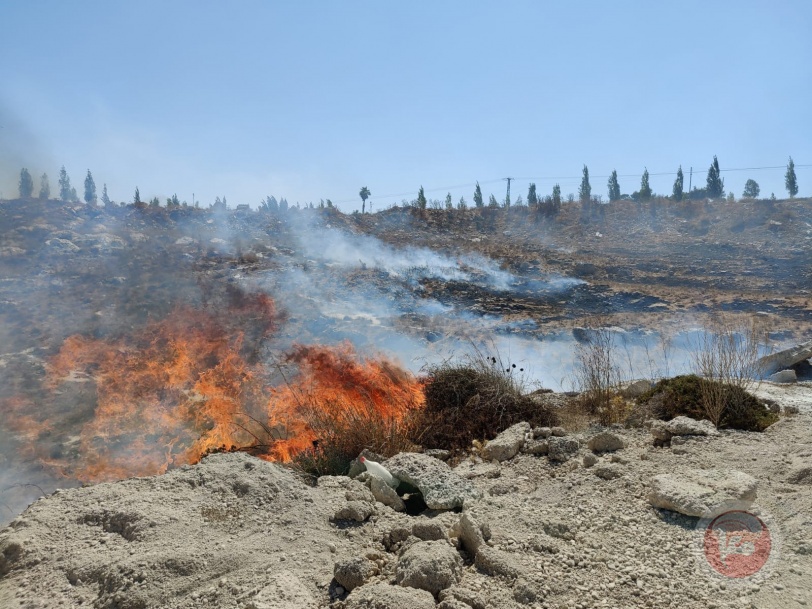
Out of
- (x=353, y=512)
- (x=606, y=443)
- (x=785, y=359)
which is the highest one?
(x=353, y=512)

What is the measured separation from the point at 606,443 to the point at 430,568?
2.94m

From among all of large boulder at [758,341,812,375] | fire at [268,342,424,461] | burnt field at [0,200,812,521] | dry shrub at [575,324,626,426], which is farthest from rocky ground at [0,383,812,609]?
large boulder at [758,341,812,375]

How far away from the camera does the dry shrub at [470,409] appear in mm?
6570

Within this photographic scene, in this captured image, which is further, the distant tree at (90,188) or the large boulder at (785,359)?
the distant tree at (90,188)

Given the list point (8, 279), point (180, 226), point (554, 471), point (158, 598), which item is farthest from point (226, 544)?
point (180, 226)

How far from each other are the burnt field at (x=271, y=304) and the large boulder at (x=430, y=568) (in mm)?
3966

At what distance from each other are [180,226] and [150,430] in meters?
13.5

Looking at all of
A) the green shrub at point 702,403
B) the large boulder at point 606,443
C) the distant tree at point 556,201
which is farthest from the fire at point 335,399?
the distant tree at point 556,201

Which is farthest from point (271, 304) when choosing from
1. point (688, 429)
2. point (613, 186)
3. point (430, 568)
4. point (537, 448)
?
point (613, 186)

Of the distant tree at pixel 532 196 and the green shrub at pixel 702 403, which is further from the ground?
the distant tree at pixel 532 196

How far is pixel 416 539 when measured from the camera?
10.8 feet

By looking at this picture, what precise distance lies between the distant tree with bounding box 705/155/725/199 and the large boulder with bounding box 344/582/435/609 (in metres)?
38.4

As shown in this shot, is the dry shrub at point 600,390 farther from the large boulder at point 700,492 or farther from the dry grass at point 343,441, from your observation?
the large boulder at point 700,492

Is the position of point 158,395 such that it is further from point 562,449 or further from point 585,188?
point 585,188
